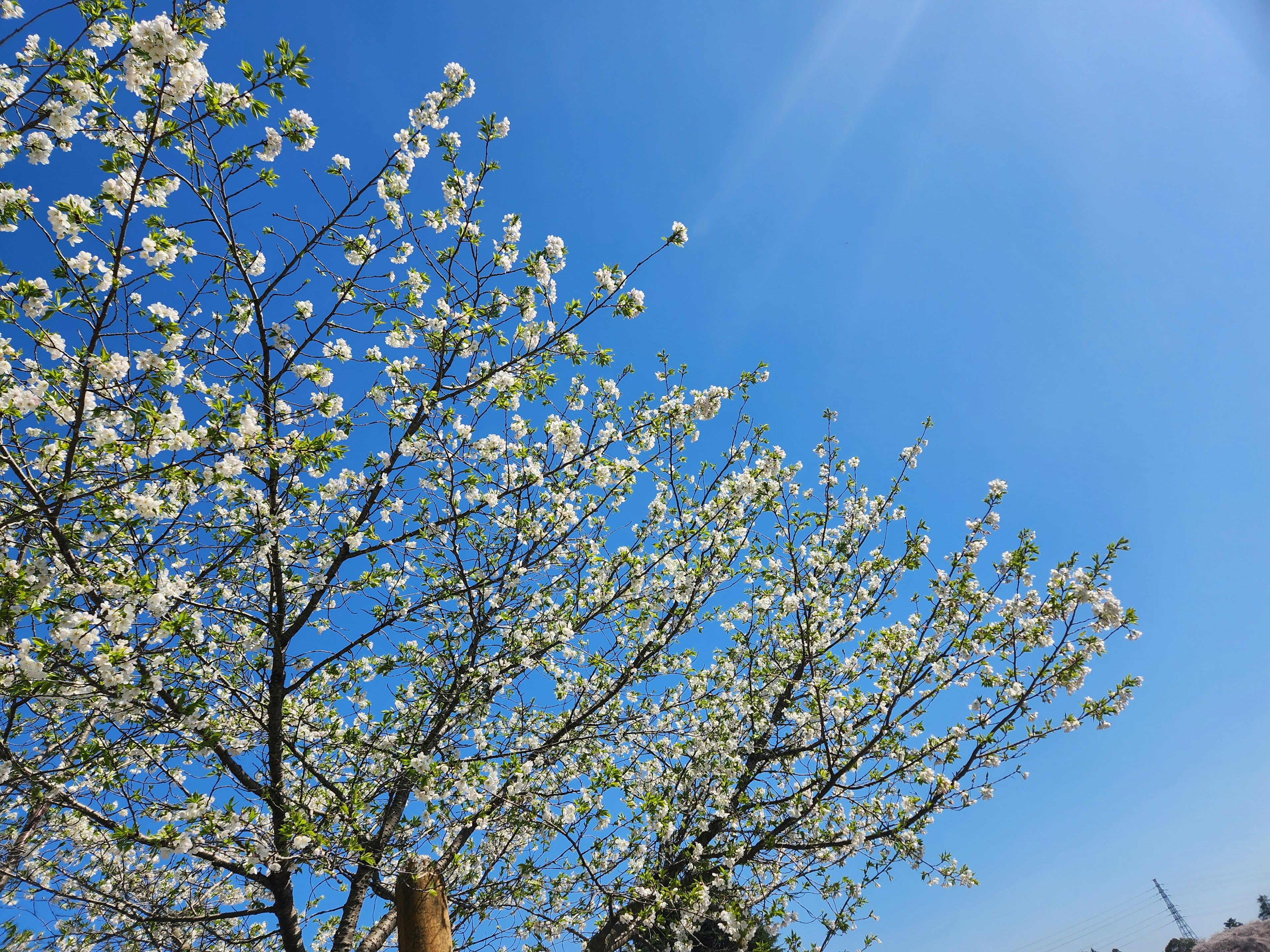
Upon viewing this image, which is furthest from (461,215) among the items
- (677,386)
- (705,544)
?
(705,544)

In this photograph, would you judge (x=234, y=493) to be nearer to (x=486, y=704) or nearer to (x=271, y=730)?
(x=271, y=730)

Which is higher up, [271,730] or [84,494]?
[84,494]

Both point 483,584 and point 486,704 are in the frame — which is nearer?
point 483,584

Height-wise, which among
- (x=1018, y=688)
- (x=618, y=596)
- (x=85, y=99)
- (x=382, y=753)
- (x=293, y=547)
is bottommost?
(x=1018, y=688)

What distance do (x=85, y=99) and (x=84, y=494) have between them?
2.26 meters

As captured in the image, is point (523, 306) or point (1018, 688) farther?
point (1018, 688)

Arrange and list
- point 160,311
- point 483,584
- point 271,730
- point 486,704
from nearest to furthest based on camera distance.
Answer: point 160,311
point 271,730
point 483,584
point 486,704

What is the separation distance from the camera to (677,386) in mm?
6277

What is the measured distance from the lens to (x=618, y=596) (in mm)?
6379

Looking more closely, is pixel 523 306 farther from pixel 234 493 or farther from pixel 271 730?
pixel 271 730

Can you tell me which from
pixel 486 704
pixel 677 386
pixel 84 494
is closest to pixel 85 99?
pixel 84 494

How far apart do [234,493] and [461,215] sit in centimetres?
280

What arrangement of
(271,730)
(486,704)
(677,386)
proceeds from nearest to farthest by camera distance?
(271,730)
(486,704)
(677,386)

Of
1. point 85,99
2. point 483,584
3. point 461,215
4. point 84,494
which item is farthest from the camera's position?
point 483,584
